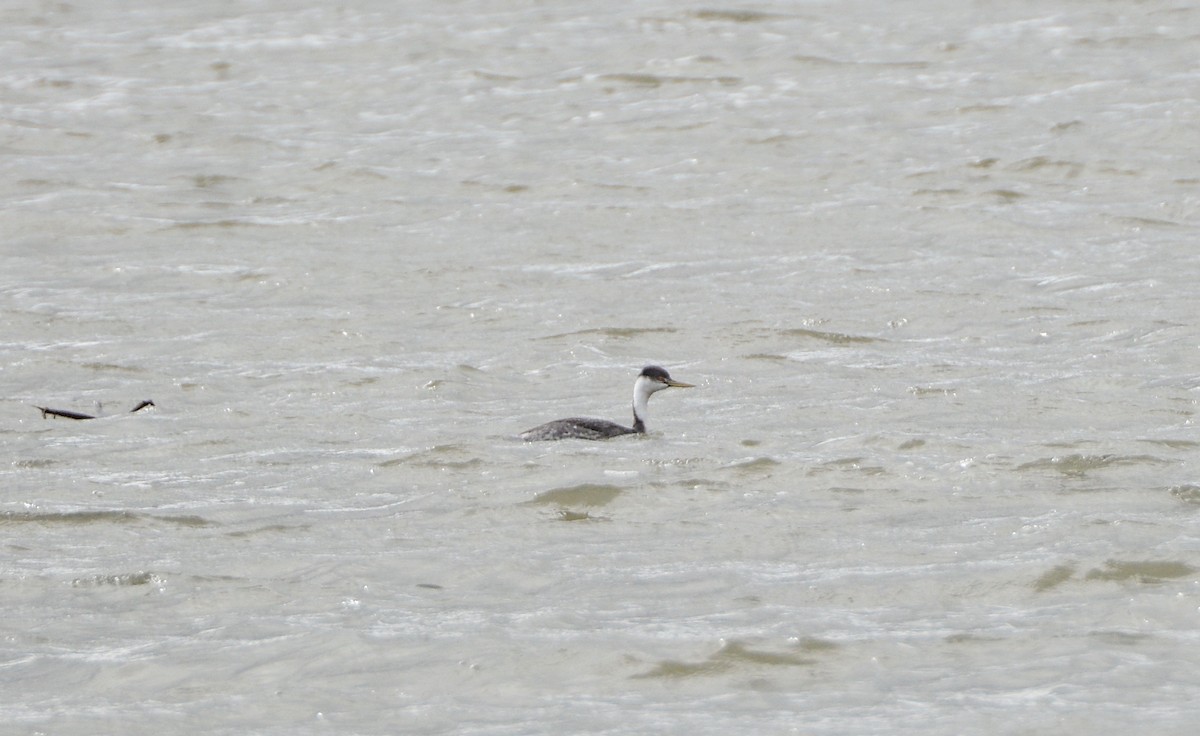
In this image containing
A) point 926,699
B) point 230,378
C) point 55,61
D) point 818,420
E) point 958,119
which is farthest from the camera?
point 55,61

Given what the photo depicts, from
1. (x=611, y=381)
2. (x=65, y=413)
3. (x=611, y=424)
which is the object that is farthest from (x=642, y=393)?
(x=65, y=413)

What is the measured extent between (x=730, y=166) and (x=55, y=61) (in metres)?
11.3

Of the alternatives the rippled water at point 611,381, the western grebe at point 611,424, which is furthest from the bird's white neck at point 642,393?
the rippled water at point 611,381

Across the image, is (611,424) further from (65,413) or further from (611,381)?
(65,413)

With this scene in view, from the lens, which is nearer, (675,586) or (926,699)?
(926,699)

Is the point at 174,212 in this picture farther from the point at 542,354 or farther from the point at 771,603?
the point at 771,603

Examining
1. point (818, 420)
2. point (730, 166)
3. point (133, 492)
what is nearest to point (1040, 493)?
point (818, 420)

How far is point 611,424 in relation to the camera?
11977 mm

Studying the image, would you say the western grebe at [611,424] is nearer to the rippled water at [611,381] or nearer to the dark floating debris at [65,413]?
the rippled water at [611,381]

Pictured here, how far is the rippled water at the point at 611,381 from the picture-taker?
8.07 metres

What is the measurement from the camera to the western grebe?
1159 centimetres

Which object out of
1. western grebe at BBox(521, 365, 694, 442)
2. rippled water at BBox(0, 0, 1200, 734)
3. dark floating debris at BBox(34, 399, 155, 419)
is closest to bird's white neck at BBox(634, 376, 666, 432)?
western grebe at BBox(521, 365, 694, 442)

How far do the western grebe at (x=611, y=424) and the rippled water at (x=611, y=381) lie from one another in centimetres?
17

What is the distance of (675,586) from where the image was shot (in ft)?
29.4
